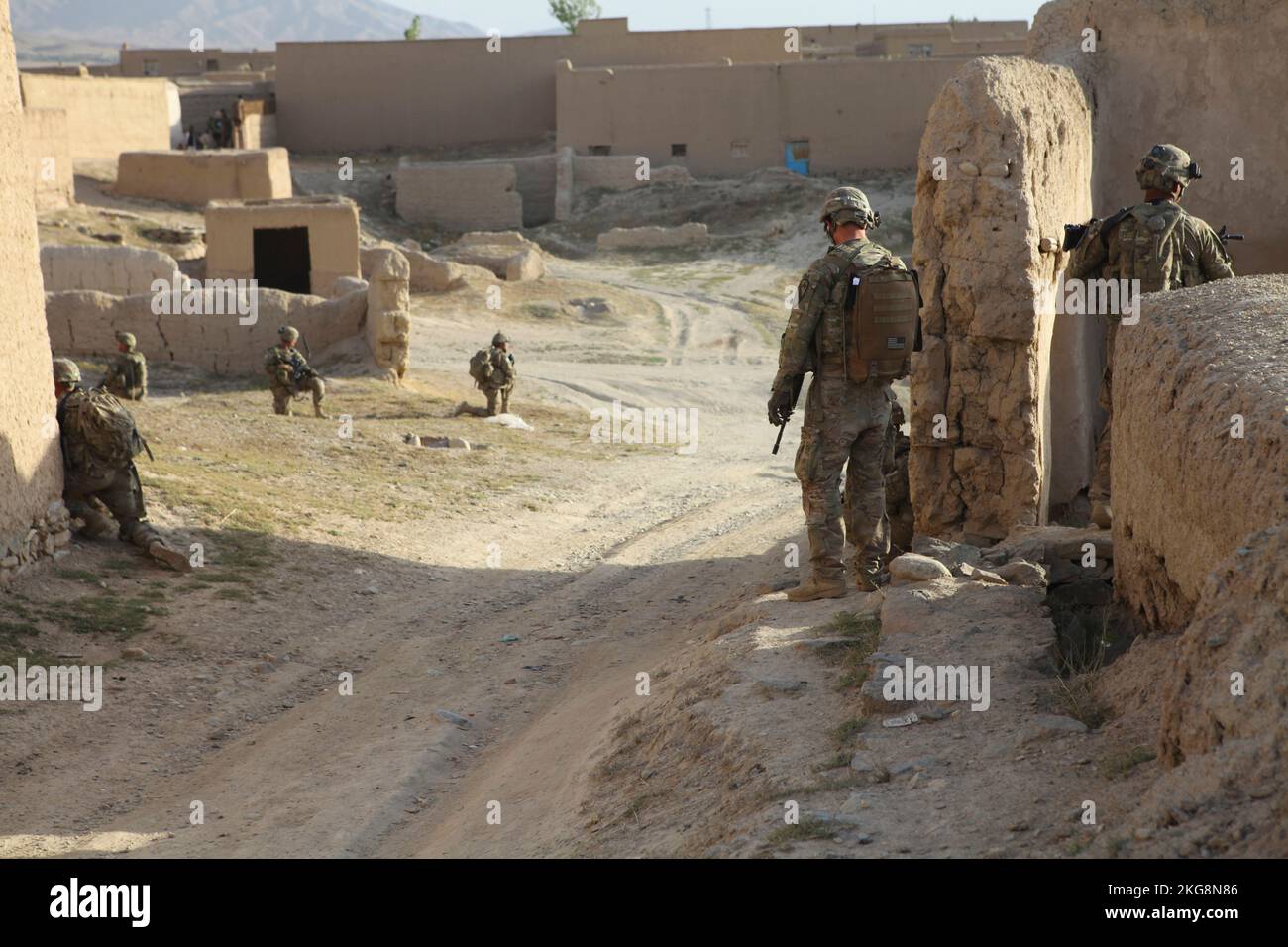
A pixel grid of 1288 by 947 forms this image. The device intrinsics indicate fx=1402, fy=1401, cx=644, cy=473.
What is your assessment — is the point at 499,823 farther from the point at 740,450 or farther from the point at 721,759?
the point at 740,450

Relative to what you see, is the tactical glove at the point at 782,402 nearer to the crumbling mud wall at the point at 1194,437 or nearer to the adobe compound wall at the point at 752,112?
the crumbling mud wall at the point at 1194,437

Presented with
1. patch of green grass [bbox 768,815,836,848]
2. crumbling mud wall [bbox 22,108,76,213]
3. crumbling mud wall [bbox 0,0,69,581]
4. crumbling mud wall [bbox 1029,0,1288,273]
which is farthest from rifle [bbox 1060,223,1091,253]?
crumbling mud wall [bbox 22,108,76,213]

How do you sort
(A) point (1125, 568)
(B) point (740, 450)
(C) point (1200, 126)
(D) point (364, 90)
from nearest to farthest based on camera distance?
1. (A) point (1125, 568)
2. (C) point (1200, 126)
3. (B) point (740, 450)
4. (D) point (364, 90)

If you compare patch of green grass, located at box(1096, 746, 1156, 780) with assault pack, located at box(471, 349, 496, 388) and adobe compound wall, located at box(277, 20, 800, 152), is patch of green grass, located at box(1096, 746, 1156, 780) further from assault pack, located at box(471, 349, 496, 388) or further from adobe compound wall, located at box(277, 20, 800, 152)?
adobe compound wall, located at box(277, 20, 800, 152)

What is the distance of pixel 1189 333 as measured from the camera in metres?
4.91

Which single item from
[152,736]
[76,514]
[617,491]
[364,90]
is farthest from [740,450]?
[364,90]

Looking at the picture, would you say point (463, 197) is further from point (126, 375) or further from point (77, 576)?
point (77, 576)

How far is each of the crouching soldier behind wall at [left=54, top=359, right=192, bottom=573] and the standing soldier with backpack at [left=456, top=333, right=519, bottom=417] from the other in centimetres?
695

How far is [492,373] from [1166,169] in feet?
30.2

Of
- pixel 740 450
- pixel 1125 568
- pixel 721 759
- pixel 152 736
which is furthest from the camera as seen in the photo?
pixel 740 450

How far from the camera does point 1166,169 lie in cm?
733

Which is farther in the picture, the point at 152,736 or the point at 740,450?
the point at 740,450

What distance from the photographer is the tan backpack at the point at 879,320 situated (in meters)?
6.16

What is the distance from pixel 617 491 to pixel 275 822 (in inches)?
286
